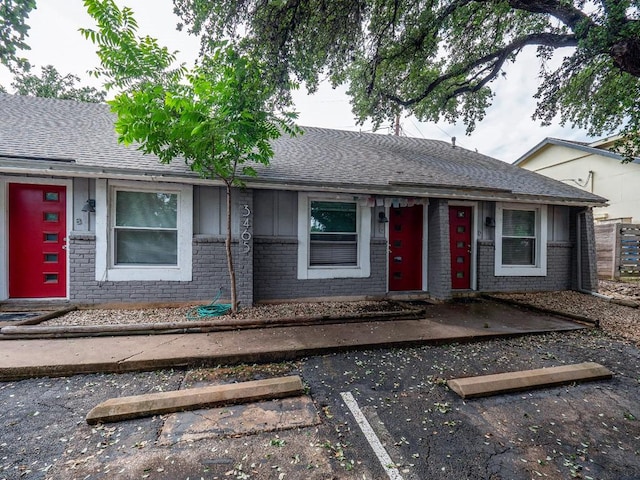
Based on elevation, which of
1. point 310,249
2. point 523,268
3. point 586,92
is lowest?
point 523,268

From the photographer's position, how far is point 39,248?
16.6ft

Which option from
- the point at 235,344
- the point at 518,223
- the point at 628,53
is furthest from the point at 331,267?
the point at 628,53

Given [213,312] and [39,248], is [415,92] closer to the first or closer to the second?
[213,312]

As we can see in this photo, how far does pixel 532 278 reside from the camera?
23.7ft

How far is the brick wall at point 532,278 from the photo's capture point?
22.6 ft

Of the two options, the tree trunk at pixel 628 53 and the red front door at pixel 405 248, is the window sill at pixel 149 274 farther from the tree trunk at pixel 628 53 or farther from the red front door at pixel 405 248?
the tree trunk at pixel 628 53

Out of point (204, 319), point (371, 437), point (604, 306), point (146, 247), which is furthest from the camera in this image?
point (604, 306)

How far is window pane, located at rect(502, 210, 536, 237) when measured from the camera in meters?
7.12

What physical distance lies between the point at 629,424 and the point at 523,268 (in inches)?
211

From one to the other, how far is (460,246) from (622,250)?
6.76 meters

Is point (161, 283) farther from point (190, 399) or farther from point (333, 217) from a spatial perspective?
point (333, 217)

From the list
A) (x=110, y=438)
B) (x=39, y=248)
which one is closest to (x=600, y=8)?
(x=110, y=438)

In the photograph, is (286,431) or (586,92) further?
(586,92)

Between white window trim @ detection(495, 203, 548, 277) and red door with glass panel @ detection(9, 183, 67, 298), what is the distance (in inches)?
363
